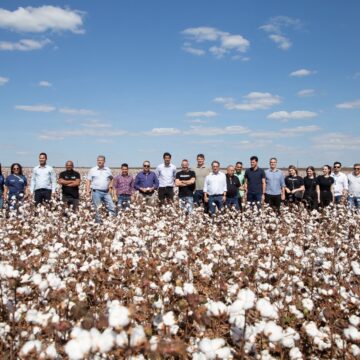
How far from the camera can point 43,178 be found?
447 inches

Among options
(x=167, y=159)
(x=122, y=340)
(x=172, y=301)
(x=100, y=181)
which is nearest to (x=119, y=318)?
(x=122, y=340)

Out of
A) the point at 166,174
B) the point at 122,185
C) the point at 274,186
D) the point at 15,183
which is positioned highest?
the point at 166,174

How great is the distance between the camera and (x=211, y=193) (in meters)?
11.5

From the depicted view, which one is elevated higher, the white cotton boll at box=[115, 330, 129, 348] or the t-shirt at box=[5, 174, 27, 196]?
the t-shirt at box=[5, 174, 27, 196]

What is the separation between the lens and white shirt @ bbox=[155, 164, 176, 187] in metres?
11.9

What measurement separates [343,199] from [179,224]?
6658 millimetres

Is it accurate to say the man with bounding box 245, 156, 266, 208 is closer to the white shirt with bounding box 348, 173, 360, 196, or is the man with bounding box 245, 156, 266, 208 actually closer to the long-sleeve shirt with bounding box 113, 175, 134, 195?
the white shirt with bounding box 348, 173, 360, 196

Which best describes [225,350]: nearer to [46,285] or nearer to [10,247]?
[46,285]

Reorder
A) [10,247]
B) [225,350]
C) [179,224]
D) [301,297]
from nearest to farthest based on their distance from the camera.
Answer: [225,350]
[301,297]
[10,247]
[179,224]

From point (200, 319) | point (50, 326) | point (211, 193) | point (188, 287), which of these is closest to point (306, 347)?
point (188, 287)

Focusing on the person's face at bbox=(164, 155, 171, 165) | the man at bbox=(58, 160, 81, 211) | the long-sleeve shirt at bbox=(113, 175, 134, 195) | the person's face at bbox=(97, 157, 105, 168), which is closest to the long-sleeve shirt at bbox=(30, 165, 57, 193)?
the man at bbox=(58, 160, 81, 211)

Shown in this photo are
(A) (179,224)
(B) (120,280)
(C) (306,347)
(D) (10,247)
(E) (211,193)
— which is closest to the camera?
(C) (306,347)

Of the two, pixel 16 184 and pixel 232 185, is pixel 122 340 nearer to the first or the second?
pixel 232 185

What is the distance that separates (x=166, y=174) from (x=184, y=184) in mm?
669
